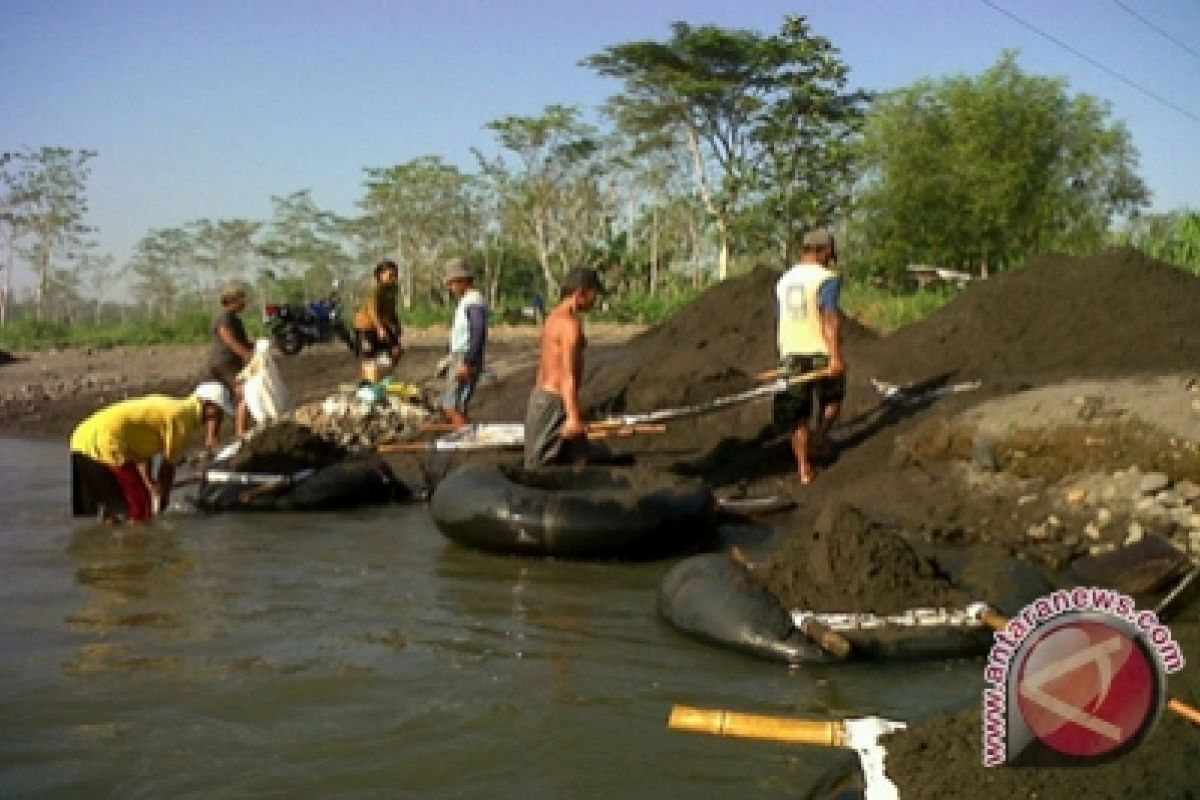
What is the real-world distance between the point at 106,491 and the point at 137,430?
1.82ft

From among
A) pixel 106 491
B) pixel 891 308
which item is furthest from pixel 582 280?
pixel 891 308

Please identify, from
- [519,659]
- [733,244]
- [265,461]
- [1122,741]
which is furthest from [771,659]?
[733,244]

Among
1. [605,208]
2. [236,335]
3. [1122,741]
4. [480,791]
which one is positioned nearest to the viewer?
[1122,741]

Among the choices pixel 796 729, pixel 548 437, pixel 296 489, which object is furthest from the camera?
pixel 296 489

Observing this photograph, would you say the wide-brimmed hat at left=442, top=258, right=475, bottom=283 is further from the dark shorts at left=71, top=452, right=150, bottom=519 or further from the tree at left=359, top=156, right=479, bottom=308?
the tree at left=359, top=156, right=479, bottom=308

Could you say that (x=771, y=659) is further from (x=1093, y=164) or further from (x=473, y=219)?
(x=473, y=219)

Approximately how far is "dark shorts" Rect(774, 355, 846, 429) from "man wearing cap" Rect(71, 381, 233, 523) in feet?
12.7

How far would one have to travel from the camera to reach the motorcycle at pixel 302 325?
2080 cm

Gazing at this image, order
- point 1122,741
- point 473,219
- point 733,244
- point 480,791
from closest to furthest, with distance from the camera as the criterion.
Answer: point 1122,741, point 480,791, point 733,244, point 473,219

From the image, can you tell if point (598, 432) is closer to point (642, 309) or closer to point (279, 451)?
point (279, 451)

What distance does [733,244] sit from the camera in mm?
28156

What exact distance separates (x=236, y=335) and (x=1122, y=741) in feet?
34.8

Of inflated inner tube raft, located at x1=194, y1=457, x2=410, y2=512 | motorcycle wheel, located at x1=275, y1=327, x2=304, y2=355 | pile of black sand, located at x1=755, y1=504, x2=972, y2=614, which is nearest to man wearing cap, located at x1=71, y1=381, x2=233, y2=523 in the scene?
inflated inner tube raft, located at x1=194, y1=457, x2=410, y2=512

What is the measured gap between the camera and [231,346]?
11.4 metres
